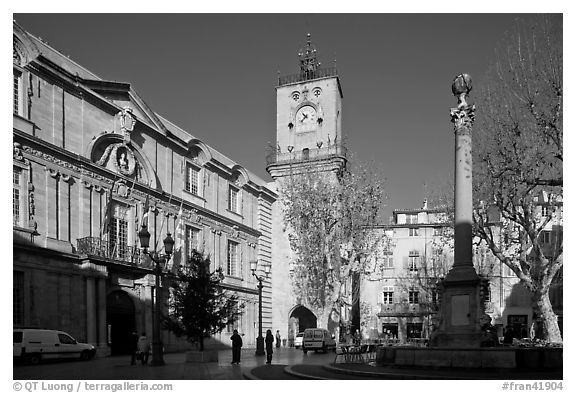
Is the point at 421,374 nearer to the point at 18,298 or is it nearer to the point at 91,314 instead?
the point at 18,298

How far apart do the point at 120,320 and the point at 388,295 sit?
3323 cm

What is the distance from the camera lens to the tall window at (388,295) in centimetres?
6162

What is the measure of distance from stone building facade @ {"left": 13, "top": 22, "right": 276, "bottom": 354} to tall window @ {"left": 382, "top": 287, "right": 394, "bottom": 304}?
2209cm

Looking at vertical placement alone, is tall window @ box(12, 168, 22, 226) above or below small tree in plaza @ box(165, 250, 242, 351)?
above

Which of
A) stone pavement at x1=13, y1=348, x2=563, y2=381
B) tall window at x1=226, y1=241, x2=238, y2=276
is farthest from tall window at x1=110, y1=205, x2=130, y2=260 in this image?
tall window at x1=226, y1=241, x2=238, y2=276

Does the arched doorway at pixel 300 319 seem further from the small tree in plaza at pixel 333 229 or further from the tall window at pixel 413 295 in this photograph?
the small tree in plaza at pixel 333 229

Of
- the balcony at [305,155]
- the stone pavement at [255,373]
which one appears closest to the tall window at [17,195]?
the stone pavement at [255,373]

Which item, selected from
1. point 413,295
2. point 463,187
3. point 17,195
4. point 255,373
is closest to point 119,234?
point 17,195

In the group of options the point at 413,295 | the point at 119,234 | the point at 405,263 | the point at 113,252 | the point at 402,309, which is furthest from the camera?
the point at 405,263

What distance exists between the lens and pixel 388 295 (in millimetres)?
61812

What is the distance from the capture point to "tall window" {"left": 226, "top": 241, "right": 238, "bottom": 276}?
149ft

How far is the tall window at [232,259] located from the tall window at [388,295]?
2041cm

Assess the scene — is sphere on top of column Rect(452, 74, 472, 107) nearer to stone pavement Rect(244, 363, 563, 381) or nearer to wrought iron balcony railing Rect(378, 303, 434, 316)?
stone pavement Rect(244, 363, 563, 381)

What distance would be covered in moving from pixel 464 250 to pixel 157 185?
22.1 meters
